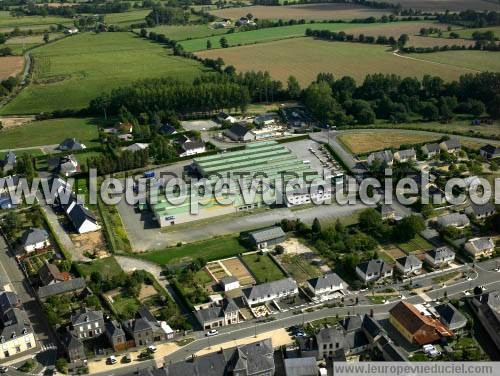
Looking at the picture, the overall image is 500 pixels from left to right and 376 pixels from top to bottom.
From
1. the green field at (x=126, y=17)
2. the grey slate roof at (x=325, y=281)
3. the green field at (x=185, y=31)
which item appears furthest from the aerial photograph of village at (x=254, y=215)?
the green field at (x=126, y=17)

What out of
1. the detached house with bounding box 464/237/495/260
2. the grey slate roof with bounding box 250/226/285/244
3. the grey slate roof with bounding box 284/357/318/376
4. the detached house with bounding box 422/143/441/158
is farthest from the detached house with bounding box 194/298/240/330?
the detached house with bounding box 422/143/441/158

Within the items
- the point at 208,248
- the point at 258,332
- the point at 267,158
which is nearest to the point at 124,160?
the point at 267,158

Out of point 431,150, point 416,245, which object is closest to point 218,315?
point 416,245

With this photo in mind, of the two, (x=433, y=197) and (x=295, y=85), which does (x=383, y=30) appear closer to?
(x=295, y=85)

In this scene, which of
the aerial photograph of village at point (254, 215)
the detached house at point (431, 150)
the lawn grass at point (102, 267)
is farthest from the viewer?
the detached house at point (431, 150)

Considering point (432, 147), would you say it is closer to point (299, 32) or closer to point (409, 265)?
point (409, 265)

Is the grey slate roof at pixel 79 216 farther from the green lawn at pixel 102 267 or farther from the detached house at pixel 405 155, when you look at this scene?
the detached house at pixel 405 155
